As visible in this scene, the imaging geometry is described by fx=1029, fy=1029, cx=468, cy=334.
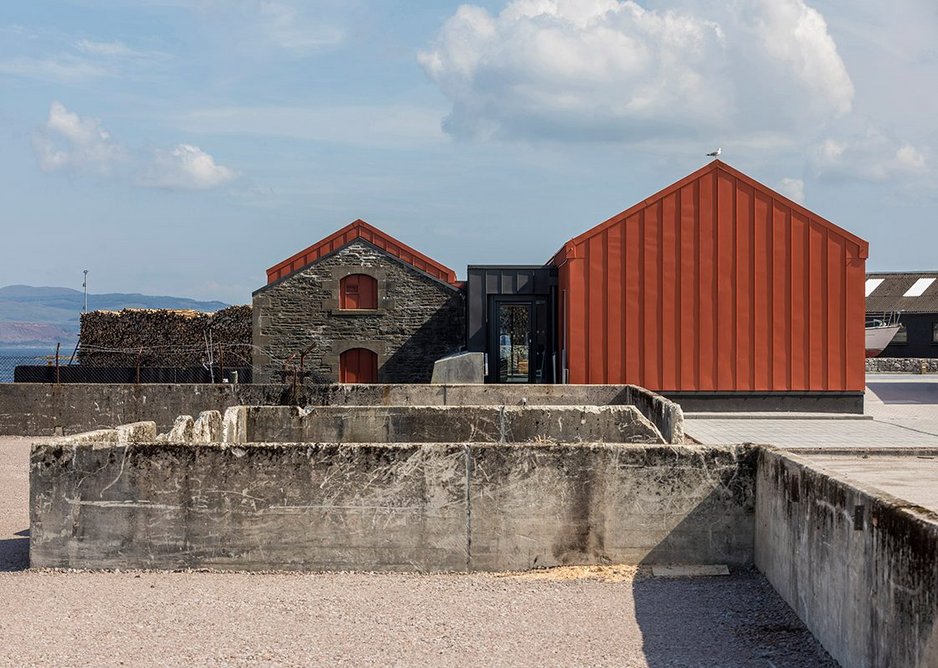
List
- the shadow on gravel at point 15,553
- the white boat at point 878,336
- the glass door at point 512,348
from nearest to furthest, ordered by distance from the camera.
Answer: the shadow on gravel at point 15,553, the glass door at point 512,348, the white boat at point 878,336

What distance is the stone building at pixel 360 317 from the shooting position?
91.5 feet

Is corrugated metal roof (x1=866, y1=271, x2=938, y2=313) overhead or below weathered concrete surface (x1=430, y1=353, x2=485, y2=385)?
overhead

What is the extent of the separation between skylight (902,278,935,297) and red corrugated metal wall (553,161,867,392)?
32.5 meters

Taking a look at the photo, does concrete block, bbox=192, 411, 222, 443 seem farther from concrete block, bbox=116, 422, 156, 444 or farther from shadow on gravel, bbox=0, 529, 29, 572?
shadow on gravel, bbox=0, 529, 29, 572

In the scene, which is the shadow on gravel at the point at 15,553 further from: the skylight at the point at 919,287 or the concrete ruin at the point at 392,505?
the skylight at the point at 919,287

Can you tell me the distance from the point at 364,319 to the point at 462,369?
8133 millimetres

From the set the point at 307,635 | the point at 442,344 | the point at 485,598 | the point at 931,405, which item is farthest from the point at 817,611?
the point at 442,344

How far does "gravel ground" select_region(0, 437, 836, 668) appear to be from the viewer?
20.7ft

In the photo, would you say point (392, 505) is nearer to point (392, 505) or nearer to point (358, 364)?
point (392, 505)

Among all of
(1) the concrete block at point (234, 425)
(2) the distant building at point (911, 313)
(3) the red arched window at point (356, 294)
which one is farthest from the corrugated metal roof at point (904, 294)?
(1) the concrete block at point (234, 425)

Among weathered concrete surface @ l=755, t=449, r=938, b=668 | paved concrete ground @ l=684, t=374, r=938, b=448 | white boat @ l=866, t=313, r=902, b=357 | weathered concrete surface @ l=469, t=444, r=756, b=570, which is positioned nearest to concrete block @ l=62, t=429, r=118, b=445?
weathered concrete surface @ l=469, t=444, r=756, b=570

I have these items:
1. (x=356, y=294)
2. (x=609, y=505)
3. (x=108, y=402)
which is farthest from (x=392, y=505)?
(x=356, y=294)

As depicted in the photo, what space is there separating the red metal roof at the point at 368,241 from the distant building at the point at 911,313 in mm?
27888

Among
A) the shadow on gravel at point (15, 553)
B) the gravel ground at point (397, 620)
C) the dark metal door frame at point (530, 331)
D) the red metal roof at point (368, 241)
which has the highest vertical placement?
the red metal roof at point (368, 241)
